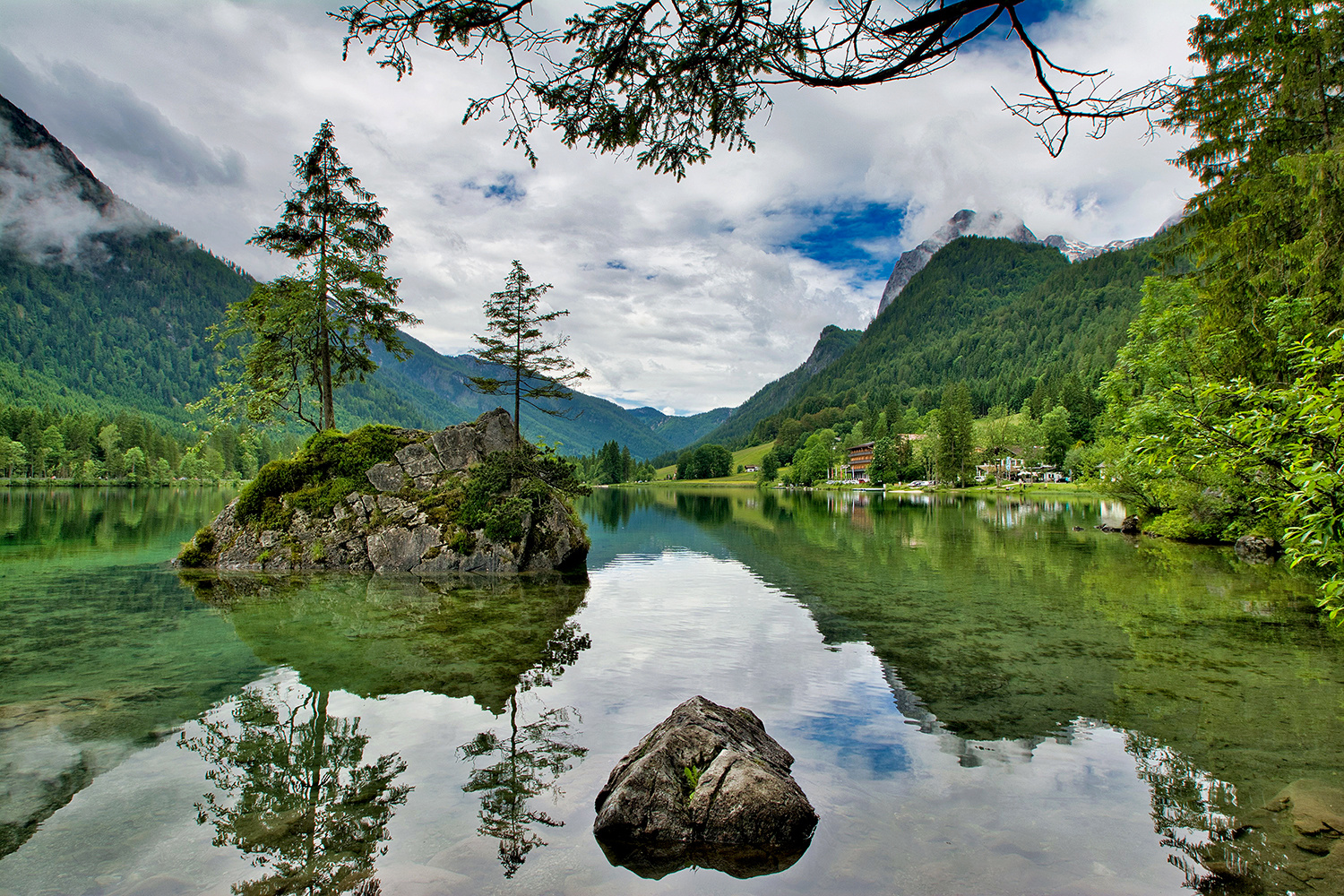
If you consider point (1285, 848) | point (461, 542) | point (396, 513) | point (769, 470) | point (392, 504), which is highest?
point (769, 470)

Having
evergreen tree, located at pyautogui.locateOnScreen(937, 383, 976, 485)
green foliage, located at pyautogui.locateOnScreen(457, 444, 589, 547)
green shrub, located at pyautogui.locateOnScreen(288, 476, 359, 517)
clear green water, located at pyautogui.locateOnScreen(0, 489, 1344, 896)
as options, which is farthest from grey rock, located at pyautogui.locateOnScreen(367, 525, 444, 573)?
evergreen tree, located at pyautogui.locateOnScreen(937, 383, 976, 485)

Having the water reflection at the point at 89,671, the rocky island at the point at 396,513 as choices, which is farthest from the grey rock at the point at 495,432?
the water reflection at the point at 89,671

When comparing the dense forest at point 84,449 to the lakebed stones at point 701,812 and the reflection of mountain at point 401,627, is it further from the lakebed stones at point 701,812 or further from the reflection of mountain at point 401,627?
the lakebed stones at point 701,812

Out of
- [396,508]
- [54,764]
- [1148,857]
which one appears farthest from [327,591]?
[1148,857]

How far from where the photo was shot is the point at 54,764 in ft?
25.5

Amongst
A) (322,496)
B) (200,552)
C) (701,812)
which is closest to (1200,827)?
(701,812)

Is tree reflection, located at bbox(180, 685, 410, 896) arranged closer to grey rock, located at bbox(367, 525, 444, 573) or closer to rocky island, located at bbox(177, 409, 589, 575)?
grey rock, located at bbox(367, 525, 444, 573)

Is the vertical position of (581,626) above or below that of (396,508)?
below

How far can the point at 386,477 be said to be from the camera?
26234 millimetres

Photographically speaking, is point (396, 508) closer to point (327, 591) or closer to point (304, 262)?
point (327, 591)

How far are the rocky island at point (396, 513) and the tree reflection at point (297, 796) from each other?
50.3 ft

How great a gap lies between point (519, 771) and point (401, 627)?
887 centimetres

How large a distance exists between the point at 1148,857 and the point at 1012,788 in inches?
59.7

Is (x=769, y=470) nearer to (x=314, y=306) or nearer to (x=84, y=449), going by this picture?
(x=84, y=449)
